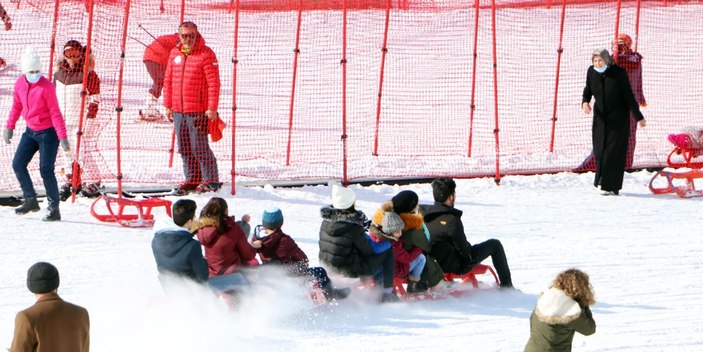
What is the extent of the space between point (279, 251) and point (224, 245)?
0.48 metres

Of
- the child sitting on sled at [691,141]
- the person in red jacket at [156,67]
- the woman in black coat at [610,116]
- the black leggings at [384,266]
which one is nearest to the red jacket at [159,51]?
the person in red jacket at [156,67]

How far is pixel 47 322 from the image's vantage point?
6449mm

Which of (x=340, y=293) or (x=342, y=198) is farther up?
(x=342, y=198)

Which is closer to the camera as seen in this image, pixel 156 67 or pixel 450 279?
pixel 450 279

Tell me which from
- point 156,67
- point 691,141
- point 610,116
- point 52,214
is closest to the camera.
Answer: point 52,214

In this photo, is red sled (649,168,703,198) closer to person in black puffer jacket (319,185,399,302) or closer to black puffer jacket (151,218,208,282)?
person in black puffer jacket (319,185,399,302)

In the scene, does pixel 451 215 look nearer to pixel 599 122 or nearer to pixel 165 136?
pixel 599 122

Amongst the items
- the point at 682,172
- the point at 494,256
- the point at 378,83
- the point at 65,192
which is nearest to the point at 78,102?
the point at 65,192

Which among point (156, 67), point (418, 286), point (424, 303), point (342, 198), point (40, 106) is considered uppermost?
point (156, 67)

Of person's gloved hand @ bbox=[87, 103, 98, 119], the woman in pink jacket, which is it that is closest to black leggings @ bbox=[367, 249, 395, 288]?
the woman in pink jacket

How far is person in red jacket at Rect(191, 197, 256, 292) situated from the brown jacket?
2.57 metres

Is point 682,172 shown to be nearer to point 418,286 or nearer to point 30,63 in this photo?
point 418,286

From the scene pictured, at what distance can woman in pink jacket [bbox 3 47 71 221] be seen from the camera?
11.8m

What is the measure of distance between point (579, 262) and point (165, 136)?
22.8 feet
